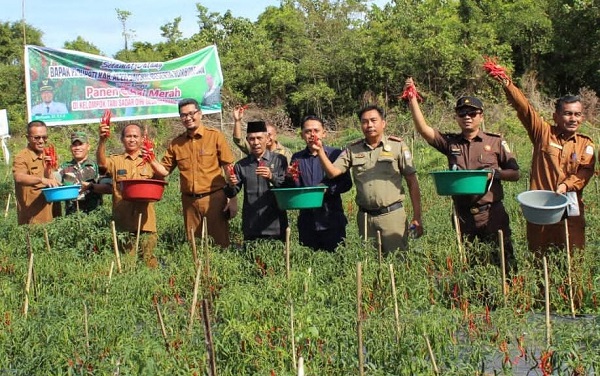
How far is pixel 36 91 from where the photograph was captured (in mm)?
8664

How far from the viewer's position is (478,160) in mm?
4340

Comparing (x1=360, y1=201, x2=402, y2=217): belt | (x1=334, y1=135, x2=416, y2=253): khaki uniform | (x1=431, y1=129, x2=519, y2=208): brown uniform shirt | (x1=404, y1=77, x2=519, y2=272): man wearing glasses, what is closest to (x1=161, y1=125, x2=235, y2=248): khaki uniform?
(x1=334, y1=135, x2=416, y2=253): khaki uniform

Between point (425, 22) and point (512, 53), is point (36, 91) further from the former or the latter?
point (512, 53)

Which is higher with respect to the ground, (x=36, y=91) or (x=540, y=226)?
(x=36, y=91)

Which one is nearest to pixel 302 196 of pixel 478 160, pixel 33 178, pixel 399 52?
pixel 478 160

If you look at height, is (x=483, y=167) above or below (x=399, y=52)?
below

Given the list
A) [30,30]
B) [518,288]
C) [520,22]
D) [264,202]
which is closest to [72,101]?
[264,202]

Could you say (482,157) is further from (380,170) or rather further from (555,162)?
(380,170)

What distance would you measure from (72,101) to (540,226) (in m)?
6.62

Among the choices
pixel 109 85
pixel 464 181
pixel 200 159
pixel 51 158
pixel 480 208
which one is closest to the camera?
pixel 464 181

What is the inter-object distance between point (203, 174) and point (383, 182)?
153cm

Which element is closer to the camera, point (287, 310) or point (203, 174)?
point (287, 310)

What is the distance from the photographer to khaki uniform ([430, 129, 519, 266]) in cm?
436

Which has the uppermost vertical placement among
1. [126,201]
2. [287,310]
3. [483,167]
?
[483,167]
